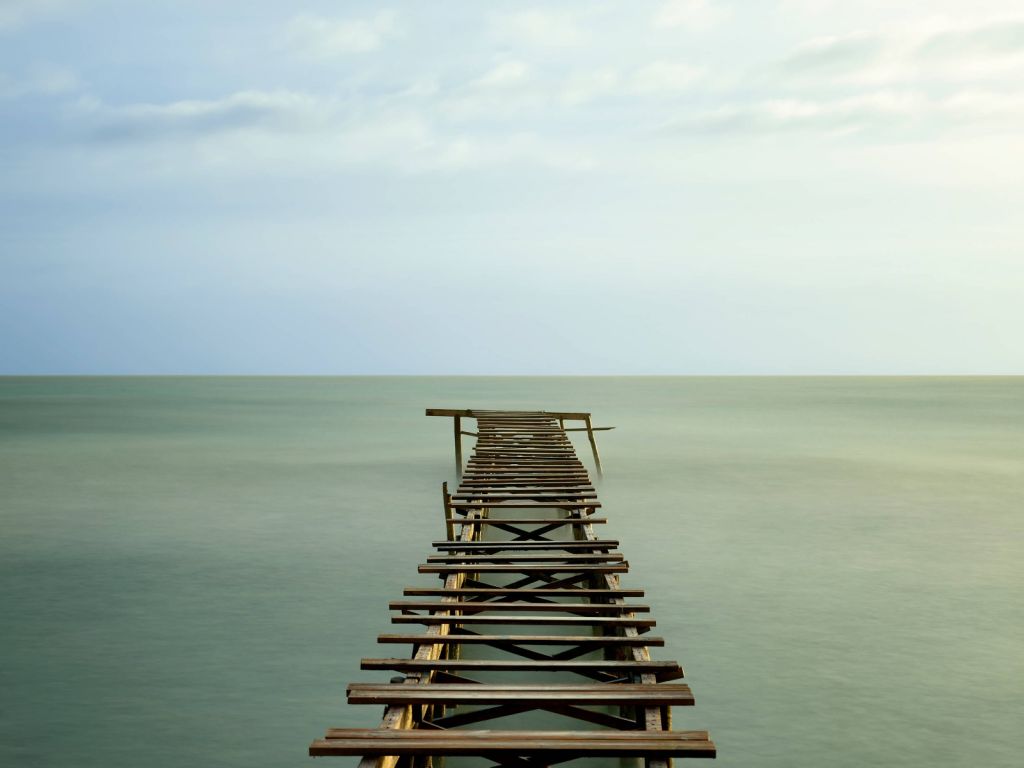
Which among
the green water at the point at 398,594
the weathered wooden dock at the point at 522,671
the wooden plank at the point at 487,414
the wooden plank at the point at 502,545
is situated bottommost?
the green water at the point at 398,594

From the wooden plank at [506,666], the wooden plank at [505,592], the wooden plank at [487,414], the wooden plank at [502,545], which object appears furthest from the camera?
the wooden plank at [487,414]

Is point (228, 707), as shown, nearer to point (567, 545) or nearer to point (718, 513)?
point (567, 545)

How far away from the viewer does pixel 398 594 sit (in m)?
13.0

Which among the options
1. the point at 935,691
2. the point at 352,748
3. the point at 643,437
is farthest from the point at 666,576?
the point at 643,437

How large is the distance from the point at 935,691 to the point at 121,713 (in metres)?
7.63

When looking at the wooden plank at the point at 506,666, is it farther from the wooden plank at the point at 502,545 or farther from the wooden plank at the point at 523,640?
the wooden plank at the point at 502,545

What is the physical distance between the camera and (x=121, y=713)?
28.0 ft

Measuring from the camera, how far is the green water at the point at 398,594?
27.3ft

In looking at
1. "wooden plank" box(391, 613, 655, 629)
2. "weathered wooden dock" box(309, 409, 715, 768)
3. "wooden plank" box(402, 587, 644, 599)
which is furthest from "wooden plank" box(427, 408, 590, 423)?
"wooden plank" box(391, 613, 655, 629)

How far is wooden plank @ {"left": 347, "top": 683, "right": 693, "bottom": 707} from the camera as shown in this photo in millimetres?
5031

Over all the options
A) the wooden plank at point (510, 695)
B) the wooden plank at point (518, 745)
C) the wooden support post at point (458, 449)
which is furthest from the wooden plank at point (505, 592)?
the wooden support post at point (458, 449)

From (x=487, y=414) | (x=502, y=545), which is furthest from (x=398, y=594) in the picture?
(x=487, y=414)

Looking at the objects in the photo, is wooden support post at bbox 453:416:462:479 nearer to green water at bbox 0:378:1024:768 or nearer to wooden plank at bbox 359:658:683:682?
green water at bbox 0:378:1024:768

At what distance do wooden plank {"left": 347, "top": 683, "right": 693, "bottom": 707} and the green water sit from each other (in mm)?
3019
